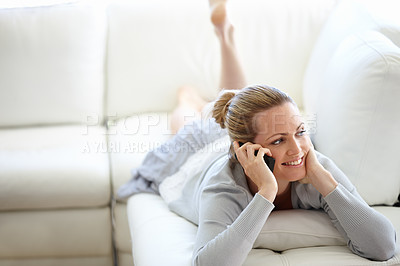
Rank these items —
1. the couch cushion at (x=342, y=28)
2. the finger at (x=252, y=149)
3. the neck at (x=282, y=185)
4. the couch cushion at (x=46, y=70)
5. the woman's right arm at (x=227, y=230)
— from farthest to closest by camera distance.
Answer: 1. the couch cushion at (x=46, y=70)
2. the couch cushion at (x=342, y=28)
3. the neck at (x=282, y=185)
4. the finger at (x=252, y=149)
5. the woman's right arm at (x=227, y=230)

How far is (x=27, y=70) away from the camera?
2.35 m

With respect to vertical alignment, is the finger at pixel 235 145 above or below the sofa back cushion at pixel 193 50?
below

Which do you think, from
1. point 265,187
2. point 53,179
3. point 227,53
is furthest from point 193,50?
point 265,187

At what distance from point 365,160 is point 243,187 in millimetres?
414

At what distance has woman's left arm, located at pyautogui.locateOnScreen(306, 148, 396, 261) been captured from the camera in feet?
3.87

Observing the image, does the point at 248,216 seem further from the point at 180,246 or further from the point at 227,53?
the point at 227,53

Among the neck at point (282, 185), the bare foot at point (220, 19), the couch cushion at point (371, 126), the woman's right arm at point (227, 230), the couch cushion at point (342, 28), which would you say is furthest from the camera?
the bare foot at point (220, 19)

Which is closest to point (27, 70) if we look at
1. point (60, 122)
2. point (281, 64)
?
point (60, 122)

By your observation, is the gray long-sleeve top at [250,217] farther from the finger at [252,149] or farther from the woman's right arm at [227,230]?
the finger at [252,149]

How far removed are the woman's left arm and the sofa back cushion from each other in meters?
1.15

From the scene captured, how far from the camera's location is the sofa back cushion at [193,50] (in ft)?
7.75
